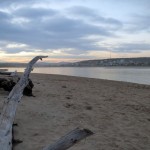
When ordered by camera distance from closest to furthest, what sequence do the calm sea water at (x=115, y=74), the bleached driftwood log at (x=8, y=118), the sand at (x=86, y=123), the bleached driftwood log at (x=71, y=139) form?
the bleached driftwood log at (x=71, y=139) → the bleached driftwood log at (x=8, y=118) → the sand at (x=86, y=123) → the calm sea water at (x=115, y=74)

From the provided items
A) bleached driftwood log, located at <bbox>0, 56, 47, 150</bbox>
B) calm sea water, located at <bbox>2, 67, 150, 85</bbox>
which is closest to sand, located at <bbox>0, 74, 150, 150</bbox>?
bleached driftwood log, located at <bbox>0, 56, 47, 150</bbox>

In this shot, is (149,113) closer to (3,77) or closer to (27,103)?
(27,103)

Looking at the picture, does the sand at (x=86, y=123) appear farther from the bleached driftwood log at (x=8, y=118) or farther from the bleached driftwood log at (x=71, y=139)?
the bleached driftwood log at (x=71, y=139)

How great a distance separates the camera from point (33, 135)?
675 cm

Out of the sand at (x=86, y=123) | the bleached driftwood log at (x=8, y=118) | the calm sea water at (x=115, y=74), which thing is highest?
the bleached driftwood log at (x=8, y=118)

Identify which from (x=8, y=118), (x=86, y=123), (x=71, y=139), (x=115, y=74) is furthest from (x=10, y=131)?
(x=115, y=74)

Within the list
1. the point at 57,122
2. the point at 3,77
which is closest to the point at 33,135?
the point at 57,122

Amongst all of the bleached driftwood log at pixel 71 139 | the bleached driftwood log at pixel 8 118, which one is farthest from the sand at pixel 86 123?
the bleached driftwood log at pixel 71 139

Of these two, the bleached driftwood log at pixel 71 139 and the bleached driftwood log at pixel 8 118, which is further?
the bleached driftwood log at pixel 8 118

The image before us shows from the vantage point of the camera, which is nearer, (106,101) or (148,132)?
(148,132)

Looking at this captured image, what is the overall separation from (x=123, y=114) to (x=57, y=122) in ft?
7.72

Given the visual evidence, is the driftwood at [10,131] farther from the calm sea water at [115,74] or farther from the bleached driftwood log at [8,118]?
the calm sea water at [115,74]

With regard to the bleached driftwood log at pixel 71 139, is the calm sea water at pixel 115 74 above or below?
below

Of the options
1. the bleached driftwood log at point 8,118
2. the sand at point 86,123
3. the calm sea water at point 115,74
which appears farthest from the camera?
the calm sea water at point 115,74
